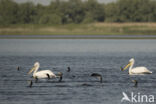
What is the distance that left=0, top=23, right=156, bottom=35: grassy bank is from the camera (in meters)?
68.1

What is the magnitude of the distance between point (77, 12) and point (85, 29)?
2217cm

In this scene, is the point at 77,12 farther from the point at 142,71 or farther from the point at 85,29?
the point at 142,71

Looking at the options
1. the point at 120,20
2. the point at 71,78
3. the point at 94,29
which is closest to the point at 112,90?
the point at 71,78

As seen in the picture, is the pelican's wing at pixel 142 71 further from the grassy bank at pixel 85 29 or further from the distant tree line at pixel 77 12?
the distant tree line at pixel 77 12

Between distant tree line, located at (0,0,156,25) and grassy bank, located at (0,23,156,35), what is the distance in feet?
27.2

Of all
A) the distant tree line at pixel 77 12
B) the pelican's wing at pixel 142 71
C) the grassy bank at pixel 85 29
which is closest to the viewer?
the pelican's wing at pixel 142 71

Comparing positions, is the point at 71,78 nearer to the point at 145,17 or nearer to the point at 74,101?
the point at 74,101

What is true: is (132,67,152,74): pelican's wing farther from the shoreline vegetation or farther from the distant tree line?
the distant tree line

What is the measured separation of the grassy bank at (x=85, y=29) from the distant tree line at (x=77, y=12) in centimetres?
828

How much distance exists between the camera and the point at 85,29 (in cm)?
6994

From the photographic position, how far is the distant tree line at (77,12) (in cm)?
8381

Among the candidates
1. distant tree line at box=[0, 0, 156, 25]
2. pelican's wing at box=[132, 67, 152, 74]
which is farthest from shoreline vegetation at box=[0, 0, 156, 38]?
pelican's wing at box=[132, 67, 152, 74]

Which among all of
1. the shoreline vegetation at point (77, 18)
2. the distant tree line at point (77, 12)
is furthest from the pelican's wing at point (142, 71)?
the distant tree line at point (77, 12)

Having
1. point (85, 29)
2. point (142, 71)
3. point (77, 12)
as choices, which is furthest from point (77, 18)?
point (142, 71)
